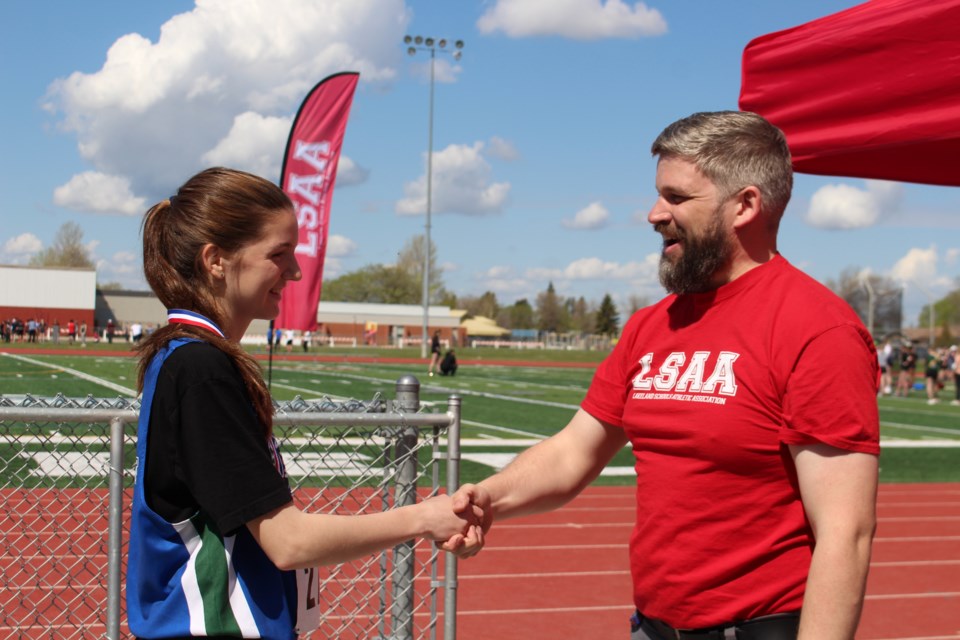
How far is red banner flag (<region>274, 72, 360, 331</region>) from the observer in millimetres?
13016

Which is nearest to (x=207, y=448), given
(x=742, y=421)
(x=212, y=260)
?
(x=212, y=260)

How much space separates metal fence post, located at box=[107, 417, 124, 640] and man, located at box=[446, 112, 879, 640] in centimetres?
127

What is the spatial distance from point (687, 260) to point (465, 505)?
87cm

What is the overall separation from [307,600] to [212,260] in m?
0.82

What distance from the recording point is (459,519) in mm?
2648

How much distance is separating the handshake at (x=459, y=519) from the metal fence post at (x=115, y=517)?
3.85 ft

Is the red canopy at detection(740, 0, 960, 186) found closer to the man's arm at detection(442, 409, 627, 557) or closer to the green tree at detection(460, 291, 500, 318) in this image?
the man's arm at detection(442, 409, 627, 557)

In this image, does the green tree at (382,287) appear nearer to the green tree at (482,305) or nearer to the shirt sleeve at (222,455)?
the green tree at (482,305)

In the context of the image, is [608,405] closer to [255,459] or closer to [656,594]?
[656,594]

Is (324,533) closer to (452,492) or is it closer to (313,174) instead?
(452,492)

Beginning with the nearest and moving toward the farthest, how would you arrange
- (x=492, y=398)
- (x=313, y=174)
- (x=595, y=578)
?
(x=595, y=578) < (x=313, y=174) < (x=492, y=398)

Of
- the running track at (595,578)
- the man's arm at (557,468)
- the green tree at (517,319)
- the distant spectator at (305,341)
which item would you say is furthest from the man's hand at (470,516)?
the green tree at (517,319)

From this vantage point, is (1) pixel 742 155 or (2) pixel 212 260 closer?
(2) pixel 212 260

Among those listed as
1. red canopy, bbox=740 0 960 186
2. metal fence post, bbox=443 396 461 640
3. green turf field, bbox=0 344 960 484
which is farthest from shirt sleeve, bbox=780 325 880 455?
green turf field, bbox=0 344 960 484
